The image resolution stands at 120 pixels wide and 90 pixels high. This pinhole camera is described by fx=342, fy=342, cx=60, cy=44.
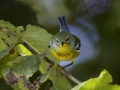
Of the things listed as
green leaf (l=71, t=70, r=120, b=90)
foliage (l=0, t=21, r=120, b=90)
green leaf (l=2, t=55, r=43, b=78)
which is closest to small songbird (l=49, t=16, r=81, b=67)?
foliage (l=0, t=21, r=120, b=90)

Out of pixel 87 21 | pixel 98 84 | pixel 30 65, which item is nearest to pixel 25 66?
pixel 30 65

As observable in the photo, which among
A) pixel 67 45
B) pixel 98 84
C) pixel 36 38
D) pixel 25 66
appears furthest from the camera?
pixel 67 45

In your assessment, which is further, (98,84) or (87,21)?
(87,21)

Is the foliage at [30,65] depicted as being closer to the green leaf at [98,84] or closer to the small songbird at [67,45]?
the green leaf at [98,84]

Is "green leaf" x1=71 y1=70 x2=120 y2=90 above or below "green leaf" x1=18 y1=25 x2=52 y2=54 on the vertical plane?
below

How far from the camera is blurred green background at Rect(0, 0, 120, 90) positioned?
121 cm

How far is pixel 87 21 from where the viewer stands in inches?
53.0

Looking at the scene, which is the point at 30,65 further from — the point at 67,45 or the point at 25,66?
the point at 67,45

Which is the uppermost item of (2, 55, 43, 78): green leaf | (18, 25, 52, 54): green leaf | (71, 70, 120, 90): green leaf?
(18, 25, 52, 54): green leaf

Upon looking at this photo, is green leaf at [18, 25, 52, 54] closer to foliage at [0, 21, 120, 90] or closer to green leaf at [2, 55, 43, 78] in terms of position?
foliage at [0, 21, 120, 90]

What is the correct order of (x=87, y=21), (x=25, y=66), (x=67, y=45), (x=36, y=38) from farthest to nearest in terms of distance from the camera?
(x=87, y=21)
(x=67, y=45)
(x=36, y=38)
(x=25, y=66)

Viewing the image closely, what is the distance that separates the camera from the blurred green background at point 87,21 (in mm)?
1213

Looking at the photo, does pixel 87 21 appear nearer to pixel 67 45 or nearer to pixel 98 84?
pixel 67 45

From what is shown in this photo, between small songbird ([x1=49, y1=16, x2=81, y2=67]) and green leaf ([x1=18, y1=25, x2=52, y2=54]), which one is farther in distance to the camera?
small songbird ([x1=49, y1=16, x2=81, y2=67])
